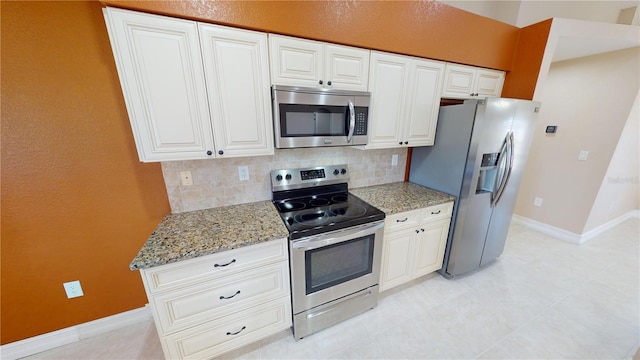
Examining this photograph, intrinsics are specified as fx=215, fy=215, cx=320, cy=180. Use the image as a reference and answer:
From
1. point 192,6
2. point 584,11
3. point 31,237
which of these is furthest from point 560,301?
point 31,237

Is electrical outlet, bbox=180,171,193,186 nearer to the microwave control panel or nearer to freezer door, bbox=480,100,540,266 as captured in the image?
the microwave control panel

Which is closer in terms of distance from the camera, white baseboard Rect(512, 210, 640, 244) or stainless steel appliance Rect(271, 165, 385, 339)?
stainless steel appliance Rect(271, 165, 385, 339)

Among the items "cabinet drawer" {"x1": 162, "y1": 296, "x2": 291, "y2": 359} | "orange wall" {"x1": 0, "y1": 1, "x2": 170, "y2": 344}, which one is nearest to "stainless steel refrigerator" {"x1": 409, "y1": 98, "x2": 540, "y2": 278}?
"cabinet drawer" {"x1": 162, "y1": 296, "x2": 291, "y2": 359}

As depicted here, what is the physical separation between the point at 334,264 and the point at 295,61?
1457mm

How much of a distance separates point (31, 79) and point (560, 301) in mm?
4346

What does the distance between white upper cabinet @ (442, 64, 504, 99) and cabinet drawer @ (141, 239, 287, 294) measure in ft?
6.75

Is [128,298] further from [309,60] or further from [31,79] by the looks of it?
[309,60]

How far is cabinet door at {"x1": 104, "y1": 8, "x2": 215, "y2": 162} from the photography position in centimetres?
111

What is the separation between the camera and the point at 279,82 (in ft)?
4.73

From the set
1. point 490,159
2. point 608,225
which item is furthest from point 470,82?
point 608,225

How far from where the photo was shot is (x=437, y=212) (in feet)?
6.58

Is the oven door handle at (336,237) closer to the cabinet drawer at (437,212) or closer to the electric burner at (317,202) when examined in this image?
the electric burner at (317,202)

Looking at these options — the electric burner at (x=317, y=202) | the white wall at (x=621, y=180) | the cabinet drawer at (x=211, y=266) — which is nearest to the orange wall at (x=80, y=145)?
the cabinet drawer at (x=211, y=266)

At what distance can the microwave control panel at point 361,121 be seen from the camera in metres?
1.69
